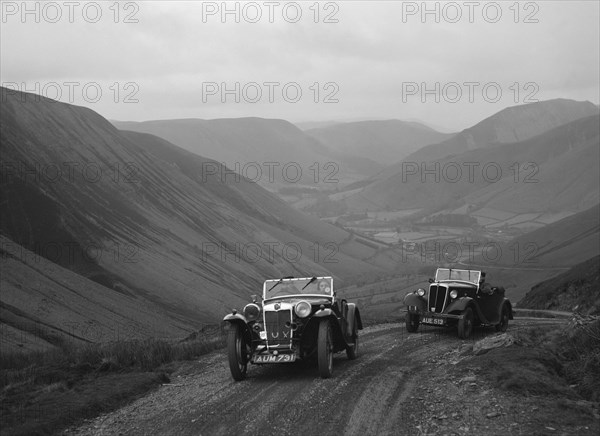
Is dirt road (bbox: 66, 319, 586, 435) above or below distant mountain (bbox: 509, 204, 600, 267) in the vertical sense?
below

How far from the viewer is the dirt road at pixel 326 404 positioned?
1130 cm

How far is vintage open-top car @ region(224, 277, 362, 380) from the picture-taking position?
1486 cm

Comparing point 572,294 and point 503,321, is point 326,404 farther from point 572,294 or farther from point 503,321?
point 572,294

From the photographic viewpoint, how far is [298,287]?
17.0 meters

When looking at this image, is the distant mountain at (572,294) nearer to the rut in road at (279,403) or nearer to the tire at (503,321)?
the tire at (503,321)

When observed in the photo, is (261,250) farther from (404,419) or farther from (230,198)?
(404,419)

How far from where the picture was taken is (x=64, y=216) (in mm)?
76312

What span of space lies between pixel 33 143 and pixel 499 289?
3067 inches

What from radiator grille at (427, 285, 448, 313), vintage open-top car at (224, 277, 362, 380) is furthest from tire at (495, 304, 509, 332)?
vintage open-top car at (224, 277, 362, 380)

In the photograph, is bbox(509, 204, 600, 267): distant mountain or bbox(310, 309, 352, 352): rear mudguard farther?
bbox(509, 204, 600, 267): distant mountain

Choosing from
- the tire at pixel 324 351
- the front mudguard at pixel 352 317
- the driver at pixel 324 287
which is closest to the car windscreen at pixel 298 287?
the driver at pixel 324 287

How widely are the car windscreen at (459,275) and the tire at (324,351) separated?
9935 millimetres

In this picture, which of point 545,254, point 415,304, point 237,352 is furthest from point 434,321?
point 545,254

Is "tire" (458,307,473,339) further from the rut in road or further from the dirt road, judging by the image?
the rut in road
